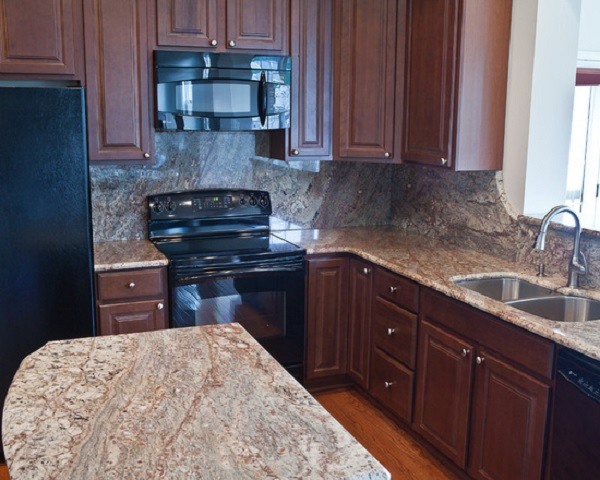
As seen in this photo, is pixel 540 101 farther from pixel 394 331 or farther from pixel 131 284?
pixel 131 284

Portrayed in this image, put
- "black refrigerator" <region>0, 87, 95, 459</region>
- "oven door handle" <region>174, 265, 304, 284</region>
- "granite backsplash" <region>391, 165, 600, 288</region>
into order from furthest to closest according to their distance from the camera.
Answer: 1. "oven door handle" <region>174, 265, 304, 284</region>
2. "granite backsplash" <region>391, 165, 600, 288</region>
3. "black refrigerator" <region>0, 87, 95, 459</region>

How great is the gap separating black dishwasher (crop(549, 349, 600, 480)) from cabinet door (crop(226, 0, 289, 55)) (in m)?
2.19

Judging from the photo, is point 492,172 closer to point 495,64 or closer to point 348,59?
point 495,64

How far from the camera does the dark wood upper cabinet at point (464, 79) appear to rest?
10.4 ft

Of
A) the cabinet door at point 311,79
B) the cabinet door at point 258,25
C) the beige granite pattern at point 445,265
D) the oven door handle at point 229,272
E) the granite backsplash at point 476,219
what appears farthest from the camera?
the cabinet door at point 311,79

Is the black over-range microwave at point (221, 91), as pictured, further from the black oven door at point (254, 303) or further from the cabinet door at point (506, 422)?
the cabinet door at point (506, 422)

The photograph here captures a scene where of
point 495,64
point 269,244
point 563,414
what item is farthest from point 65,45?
point 563,414

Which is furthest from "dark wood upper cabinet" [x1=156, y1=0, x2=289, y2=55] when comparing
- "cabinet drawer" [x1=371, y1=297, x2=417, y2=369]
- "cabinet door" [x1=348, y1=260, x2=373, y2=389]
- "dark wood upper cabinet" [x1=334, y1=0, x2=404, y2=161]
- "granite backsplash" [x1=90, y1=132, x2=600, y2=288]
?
"cabinet drawer" [x1=371, y1=297, x2=417, y2=369]

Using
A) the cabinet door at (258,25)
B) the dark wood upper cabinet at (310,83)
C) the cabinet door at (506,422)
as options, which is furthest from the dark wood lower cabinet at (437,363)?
the cabinet door at (258,25)

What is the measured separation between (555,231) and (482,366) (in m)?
0.79

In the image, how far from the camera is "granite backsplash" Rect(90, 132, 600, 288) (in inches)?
134

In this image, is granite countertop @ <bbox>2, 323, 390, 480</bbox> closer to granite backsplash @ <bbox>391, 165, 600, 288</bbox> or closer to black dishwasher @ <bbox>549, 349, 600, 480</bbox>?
black dishwasher @ <bbox>549, 349, 600, 480</bbox>

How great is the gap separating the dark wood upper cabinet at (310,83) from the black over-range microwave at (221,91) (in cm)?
8

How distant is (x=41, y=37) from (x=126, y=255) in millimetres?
1089
